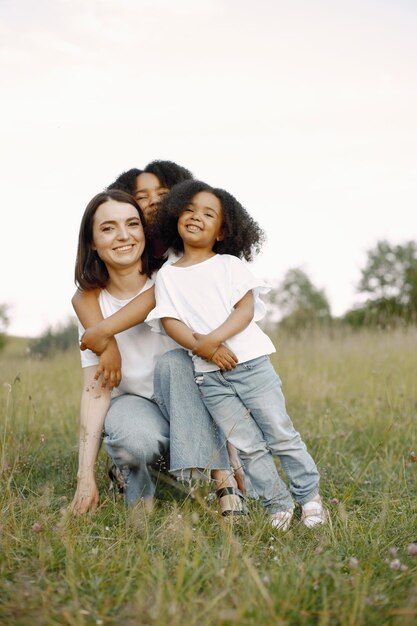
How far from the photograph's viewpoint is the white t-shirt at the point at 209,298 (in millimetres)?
2967

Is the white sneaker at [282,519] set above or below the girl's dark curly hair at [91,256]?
below

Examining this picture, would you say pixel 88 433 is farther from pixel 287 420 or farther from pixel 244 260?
pixel 244 260

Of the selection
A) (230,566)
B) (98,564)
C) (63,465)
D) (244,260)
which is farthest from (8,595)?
Answer: (244,260)

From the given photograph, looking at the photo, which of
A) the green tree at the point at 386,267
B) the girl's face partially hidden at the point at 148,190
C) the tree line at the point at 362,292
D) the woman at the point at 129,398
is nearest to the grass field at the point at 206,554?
the woman at the point at 129,398

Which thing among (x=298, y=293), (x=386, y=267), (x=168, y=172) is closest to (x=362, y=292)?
(x=386, y=267)

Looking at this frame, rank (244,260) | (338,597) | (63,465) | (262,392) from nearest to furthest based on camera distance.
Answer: (338,597) → (262,392) → (244,260) → (63,465)

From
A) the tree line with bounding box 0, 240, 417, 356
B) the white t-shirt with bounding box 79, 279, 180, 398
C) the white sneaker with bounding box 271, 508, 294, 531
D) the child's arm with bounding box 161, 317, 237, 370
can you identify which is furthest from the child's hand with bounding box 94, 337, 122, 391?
the tree line with bounding box 0, 240, 417, 356

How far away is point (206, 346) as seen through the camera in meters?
2.83

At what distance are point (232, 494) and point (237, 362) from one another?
61 centimetres

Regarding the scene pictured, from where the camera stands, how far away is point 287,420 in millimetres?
2920

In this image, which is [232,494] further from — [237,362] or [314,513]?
[237,362]

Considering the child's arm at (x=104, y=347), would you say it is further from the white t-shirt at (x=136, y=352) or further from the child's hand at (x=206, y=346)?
the child's hand at (x=206, y=346)

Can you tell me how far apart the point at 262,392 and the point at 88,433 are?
0.90 m

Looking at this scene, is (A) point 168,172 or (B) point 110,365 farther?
(A) point 168,172
